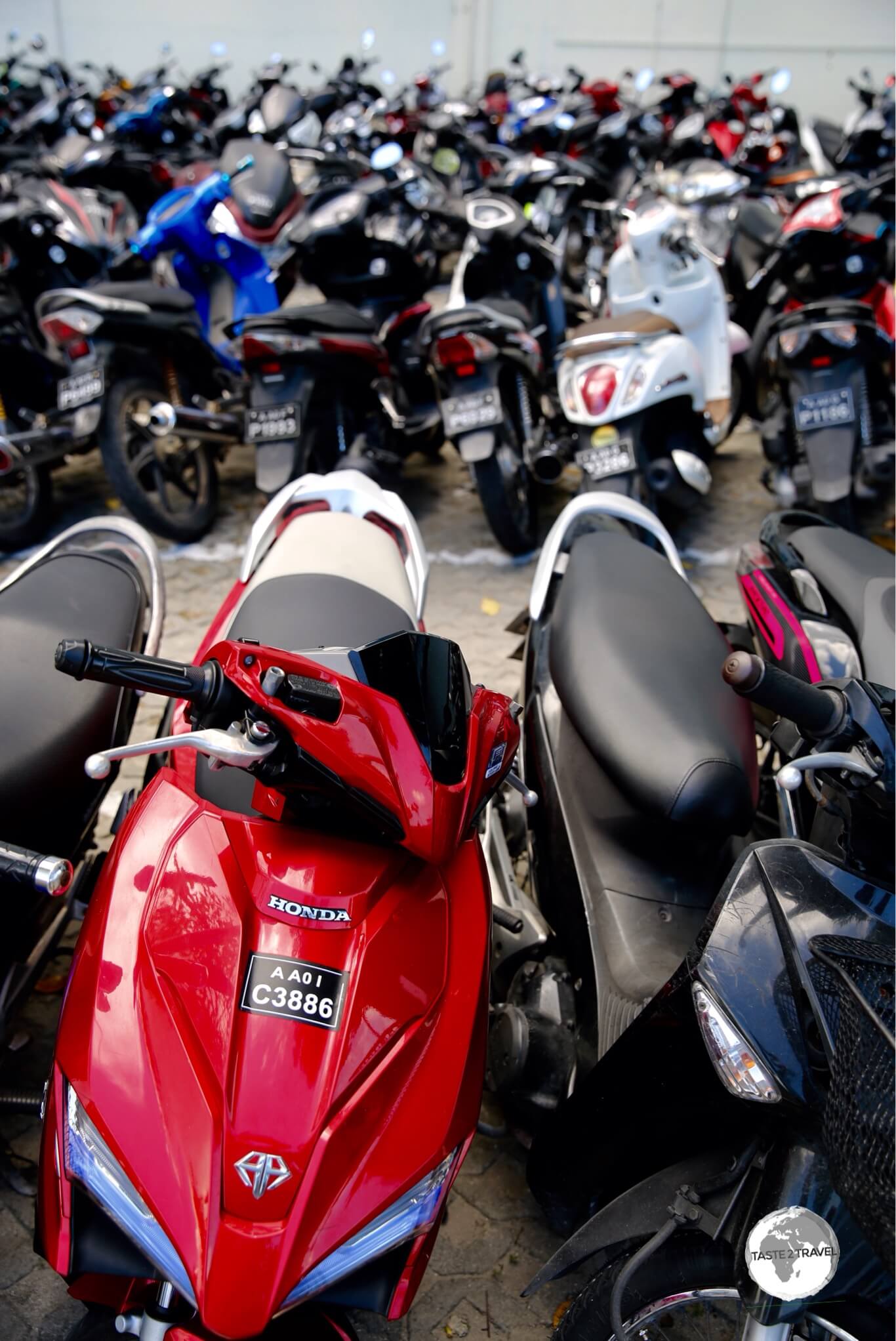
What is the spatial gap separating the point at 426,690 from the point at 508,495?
319 centimetres

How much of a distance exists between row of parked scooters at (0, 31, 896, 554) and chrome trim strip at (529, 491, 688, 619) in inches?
62.6

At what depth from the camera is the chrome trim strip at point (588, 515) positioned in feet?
9.19

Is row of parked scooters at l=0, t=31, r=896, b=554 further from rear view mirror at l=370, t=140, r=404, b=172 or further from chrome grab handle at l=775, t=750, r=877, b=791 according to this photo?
chrome grab handle at l=775, t=750, r=877, b=791

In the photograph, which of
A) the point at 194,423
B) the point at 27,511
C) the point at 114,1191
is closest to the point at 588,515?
the point at 114,1191

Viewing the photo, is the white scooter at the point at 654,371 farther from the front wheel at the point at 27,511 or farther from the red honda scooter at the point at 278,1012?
the red honda scooter at the point at 278,1012

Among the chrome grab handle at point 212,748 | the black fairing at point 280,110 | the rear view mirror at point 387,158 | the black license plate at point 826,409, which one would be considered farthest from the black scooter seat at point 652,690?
the black fairing at point 280,110

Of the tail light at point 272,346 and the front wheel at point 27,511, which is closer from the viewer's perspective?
the tail light at point 272,346

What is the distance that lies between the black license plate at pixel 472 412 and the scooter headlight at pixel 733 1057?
3422 mm

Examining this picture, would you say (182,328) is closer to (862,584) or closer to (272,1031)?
(862,584)

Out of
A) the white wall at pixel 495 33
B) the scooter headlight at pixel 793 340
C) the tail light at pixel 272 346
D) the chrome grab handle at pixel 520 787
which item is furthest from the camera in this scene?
the white wall at pixel 495 33

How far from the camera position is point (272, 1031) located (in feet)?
4.76

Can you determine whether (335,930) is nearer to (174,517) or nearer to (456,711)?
(456,711)

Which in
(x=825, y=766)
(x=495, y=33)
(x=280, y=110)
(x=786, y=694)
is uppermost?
(x=495, y=33)

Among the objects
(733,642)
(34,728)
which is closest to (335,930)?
(34,728)
